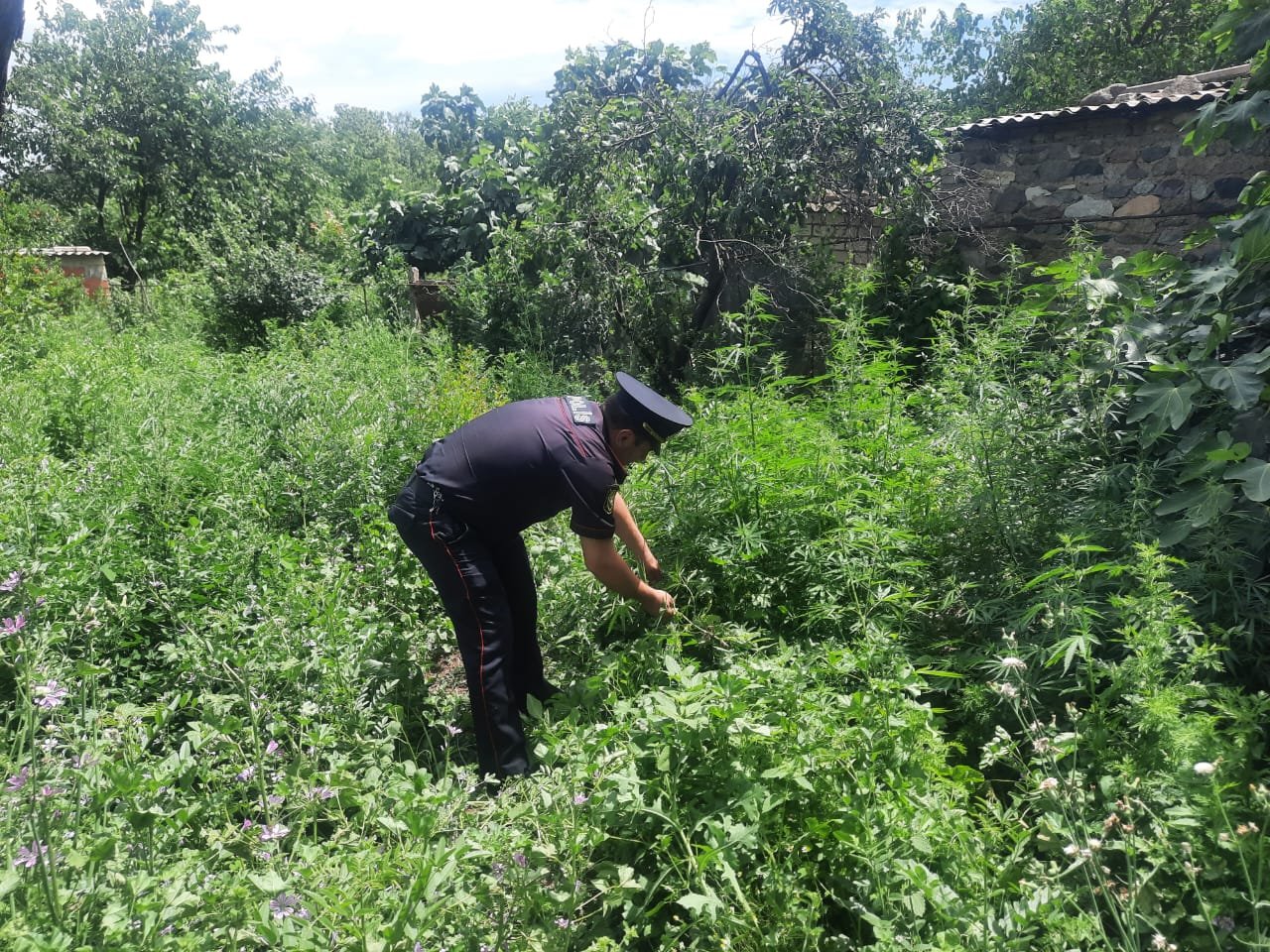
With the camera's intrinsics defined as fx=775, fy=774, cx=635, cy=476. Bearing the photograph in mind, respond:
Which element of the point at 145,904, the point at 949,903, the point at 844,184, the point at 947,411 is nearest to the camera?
the point at 145,904

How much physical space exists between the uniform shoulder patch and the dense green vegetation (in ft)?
2.58

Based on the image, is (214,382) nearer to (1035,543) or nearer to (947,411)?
(947,411)

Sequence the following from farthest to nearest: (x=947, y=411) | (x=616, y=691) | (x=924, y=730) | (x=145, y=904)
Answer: (x=947, y=411), (x=616, y=691), (x=924, y=730), (x=145, y=904)

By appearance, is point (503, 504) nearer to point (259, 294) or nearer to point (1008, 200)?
point (1008, 200)

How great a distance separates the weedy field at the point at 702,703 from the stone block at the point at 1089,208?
3.86 m

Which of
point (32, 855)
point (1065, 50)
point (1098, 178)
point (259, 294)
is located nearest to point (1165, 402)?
point (32, 855)

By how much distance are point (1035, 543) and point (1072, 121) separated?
5.79 m

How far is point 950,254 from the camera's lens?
7383 mm

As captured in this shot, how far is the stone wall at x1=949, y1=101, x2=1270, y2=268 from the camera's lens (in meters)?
6.69

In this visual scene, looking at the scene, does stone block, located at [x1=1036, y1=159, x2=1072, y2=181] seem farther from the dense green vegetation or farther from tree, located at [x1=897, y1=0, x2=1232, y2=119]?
tree, located at [x1=897, y1=0, x2=1232, y2=119]

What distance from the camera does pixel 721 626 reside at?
3180 millimetres

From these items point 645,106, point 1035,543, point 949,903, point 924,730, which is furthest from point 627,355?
point 949,903

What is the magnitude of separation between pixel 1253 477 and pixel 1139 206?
5671mm

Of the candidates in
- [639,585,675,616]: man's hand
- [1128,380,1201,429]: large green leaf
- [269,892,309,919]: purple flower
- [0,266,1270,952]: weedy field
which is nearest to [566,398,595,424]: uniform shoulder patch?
[639,585,675,616]: man's hand
